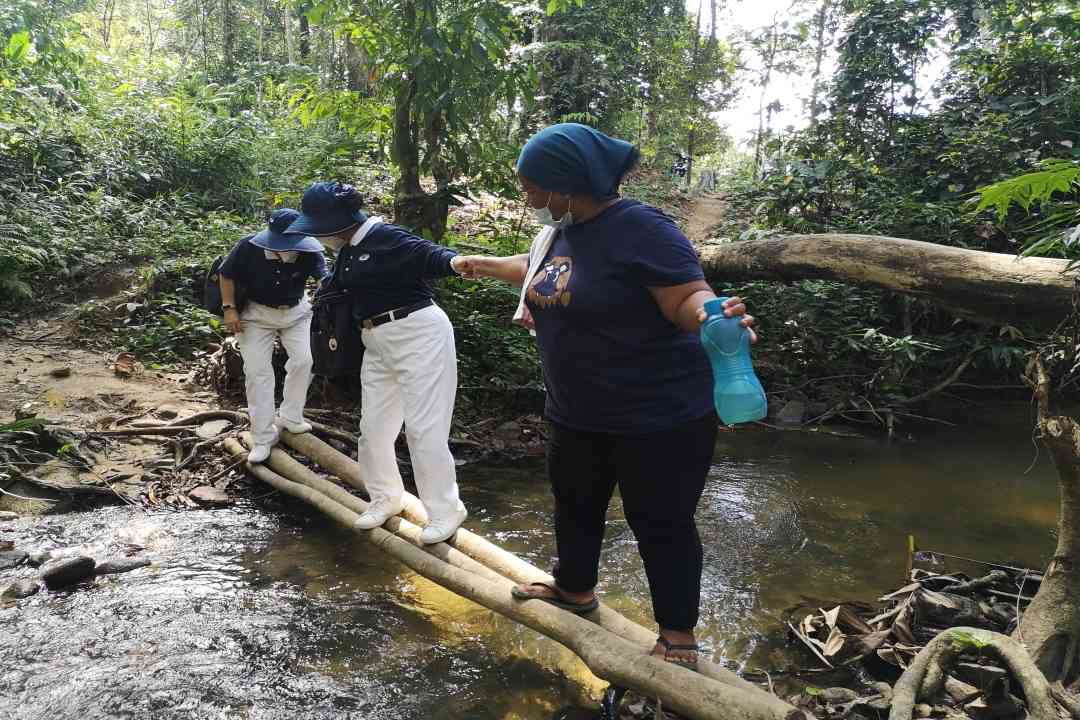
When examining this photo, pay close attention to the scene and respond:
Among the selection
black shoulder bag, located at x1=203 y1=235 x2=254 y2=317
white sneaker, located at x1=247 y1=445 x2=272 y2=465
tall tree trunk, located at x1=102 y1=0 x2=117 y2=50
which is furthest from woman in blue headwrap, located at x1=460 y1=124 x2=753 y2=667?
tall tree trunk, located at x1=102 y1=0 x2=117 y2=50

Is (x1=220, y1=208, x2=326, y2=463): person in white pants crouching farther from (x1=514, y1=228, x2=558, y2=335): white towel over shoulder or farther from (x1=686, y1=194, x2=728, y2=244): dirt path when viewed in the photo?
(x1=686, y1=194, x2=728, y2=244): dirt path

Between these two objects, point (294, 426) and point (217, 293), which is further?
point (294, 426)

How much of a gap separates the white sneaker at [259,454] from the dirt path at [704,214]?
1222 cm

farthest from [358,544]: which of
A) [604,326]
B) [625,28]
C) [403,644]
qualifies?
[625,28]

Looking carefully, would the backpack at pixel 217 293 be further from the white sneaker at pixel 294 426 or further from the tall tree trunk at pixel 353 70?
the tall tree trunk at pixel 353 70

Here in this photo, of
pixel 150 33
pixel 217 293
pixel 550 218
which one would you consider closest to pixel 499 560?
pixel 550 218

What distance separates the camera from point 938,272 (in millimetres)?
4023

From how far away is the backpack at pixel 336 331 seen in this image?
394 cm

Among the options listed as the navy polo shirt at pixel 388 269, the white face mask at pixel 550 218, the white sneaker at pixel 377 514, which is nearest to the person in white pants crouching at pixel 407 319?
the navy polo shirt at pixel 388 269

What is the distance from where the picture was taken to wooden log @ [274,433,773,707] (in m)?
2.60

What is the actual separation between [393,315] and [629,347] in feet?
5.67

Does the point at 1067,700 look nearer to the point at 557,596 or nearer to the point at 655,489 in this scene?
the point at 655,489

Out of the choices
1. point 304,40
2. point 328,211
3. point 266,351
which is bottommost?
point 266,351

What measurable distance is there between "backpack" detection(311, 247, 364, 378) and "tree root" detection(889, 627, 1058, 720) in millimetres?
2922
